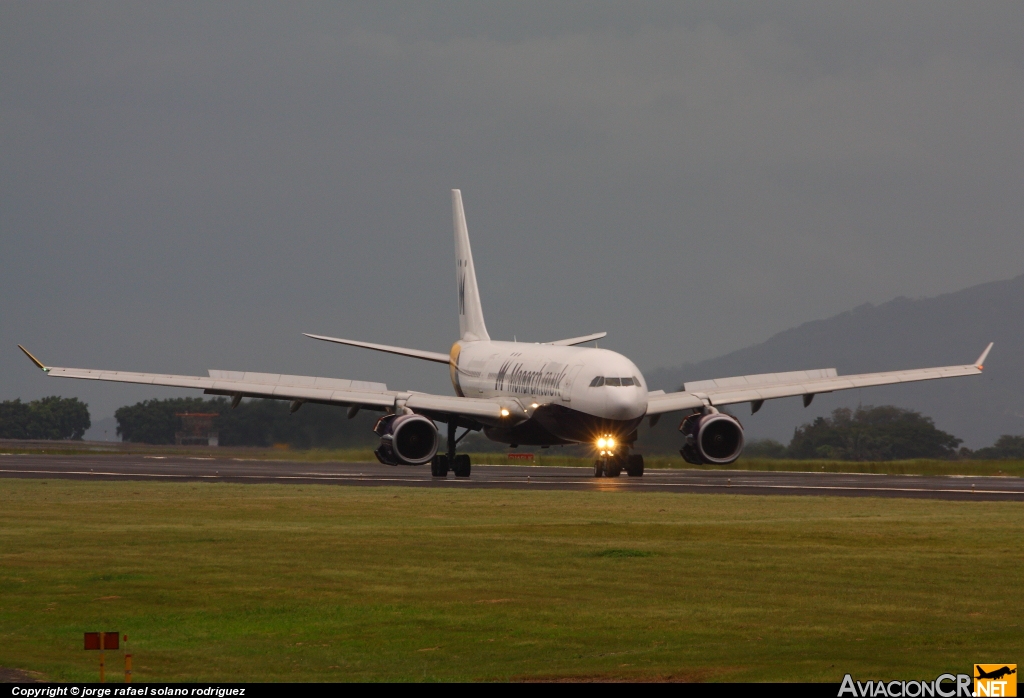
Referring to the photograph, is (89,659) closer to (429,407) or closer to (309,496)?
(309,496)

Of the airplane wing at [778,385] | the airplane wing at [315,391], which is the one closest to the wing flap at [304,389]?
the airplane wing at [315,391]

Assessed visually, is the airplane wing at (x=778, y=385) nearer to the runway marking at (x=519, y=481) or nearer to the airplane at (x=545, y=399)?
the airplane at (x=545, y=399)

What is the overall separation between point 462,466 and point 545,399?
493 centimetres

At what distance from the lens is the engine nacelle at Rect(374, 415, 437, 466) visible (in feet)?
162

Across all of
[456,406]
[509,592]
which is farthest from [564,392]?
[509,592]

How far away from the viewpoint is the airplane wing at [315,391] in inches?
2060

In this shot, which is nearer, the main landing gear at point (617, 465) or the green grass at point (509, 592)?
the green grass at point (509, 592)

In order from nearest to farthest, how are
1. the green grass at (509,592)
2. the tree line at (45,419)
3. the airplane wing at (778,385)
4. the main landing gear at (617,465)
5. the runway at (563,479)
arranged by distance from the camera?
the green grass at (509,592), the runway at (563,479), the main landing gear at (617,465), the airplane wing at (778,385), the tree line at (45,419)

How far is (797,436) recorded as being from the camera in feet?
250

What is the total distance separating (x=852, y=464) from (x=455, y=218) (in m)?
24.3

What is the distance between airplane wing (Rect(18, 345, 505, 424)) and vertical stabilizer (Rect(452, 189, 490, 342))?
15952mm

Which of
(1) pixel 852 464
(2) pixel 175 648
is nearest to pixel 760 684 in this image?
(2) pixel 175 648

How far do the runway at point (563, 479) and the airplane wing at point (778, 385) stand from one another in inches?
119

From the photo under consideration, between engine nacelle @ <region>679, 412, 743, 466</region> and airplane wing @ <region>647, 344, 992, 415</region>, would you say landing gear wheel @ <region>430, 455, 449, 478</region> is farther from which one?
engine nacelle @ <region>679, 412, 743, 466</region>
